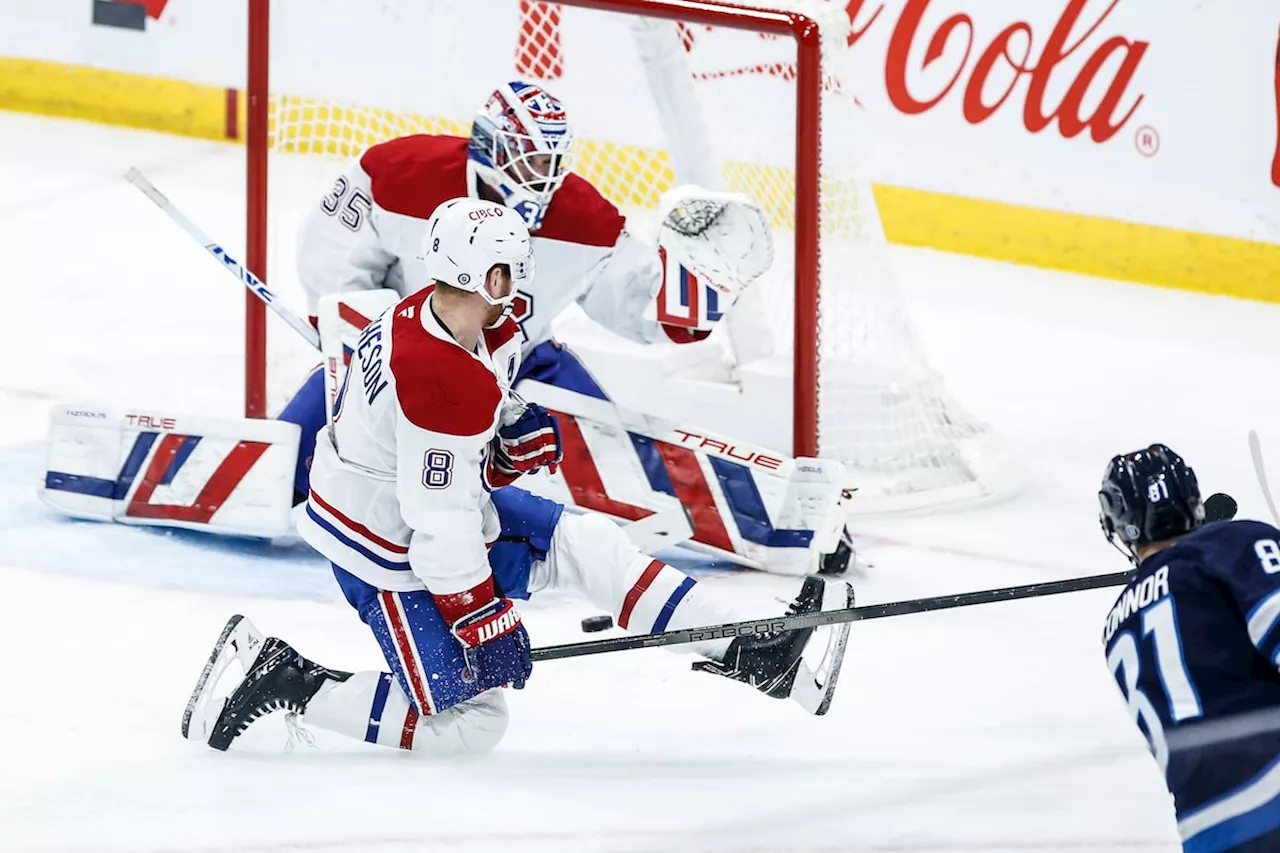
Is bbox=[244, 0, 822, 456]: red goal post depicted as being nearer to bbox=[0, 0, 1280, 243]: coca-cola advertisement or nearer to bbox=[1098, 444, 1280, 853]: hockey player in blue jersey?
bbox=[0, 0, 1280, 243]: coca-cola advertisement

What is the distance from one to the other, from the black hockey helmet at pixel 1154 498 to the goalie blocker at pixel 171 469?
210 cm

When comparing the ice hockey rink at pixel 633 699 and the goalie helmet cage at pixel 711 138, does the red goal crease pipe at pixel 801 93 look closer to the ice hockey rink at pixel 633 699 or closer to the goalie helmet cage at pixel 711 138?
the goalie helmet cage at pixel 711 138

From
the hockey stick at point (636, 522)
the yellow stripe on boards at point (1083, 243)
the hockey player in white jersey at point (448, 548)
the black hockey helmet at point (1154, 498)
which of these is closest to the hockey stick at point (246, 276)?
the hockey stick at point (636, 522)

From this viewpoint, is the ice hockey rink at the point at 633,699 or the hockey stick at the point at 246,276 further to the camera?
the hockey stick at the point at 246,276

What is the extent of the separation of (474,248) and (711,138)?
2.13 meters

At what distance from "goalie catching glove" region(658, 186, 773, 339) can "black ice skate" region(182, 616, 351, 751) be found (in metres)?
1.16

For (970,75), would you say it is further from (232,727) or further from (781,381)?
(232,727)

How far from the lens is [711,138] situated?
15.9ft

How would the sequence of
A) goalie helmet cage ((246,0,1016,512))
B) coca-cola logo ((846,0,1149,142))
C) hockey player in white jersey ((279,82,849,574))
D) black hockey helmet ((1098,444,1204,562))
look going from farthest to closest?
coca-cola logo ((846,0,1149,142)), goalie helmet cage ((246,0,1016,512)), hockey player in white jersey ((279,82,849,574)), black hockey helmet ((1098,444,1204,562))

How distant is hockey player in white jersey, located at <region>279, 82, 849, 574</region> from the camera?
3809mm

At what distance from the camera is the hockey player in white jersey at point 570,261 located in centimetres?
381

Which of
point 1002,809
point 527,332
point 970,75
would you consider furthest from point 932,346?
point 1002,809

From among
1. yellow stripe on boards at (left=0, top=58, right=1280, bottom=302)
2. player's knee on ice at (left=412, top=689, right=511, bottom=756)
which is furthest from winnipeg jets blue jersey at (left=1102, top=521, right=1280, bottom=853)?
yellow stripe on boards at (left=0, top=58, right=1280, bottom=302)

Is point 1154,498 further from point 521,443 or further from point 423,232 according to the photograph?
point 423,232
